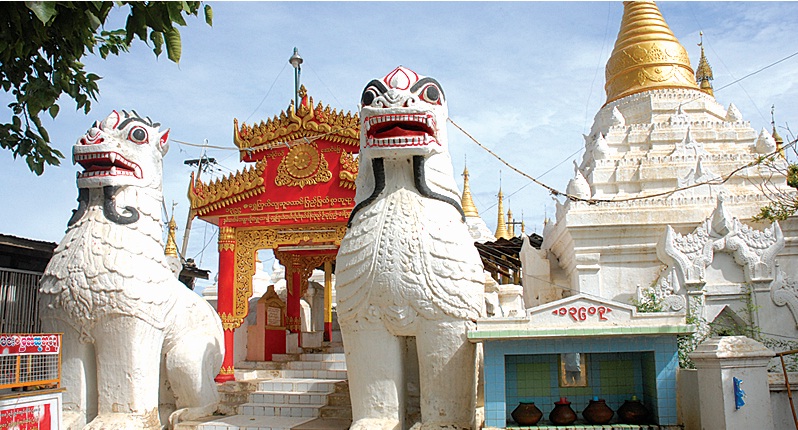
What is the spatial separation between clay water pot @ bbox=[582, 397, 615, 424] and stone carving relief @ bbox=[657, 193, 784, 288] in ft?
16.9

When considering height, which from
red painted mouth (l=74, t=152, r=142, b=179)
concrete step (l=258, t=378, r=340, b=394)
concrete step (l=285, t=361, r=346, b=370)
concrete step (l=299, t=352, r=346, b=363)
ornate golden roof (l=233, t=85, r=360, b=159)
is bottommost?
concrete step (l=258, t=378, r=340, b=394)

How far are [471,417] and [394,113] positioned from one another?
312 cm

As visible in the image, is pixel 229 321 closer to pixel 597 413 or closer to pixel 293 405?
pixel 293 405

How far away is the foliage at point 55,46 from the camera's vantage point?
4484 mm

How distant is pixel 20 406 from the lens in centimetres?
657

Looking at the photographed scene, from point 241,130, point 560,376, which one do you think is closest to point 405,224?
point 560,376

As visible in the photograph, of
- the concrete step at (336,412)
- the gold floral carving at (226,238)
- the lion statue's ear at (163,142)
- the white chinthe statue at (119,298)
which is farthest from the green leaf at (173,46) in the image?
the gold floral carving at (226,238)

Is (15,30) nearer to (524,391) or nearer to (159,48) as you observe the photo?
(159,48)

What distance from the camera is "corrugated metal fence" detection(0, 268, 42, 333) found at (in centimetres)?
945

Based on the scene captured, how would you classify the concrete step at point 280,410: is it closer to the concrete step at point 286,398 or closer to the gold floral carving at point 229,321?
the concrete step at point 286,398

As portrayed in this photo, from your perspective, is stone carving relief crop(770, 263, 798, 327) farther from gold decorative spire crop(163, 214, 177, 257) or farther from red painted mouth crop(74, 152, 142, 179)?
gold decorative spire crop(163, 214, 177, 257)

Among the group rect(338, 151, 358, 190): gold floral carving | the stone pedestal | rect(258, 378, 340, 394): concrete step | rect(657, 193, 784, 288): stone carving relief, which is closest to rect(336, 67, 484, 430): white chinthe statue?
the stone pedestal

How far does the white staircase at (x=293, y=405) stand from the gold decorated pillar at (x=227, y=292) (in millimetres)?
473

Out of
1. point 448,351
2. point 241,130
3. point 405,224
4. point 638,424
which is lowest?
point 638,424
